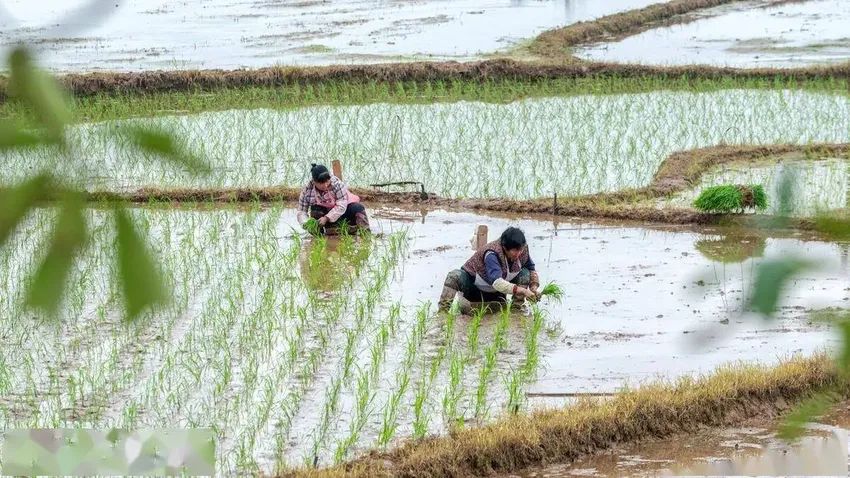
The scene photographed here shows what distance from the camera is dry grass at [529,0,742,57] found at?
14.9 metres

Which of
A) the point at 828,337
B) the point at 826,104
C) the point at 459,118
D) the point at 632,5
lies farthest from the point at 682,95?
the point at 828,337

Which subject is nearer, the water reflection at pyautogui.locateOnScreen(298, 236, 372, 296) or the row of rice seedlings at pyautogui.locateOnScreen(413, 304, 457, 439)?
the row of rice seedlings at pyautogui.locateOnScreen(413, 304, 457, 439)

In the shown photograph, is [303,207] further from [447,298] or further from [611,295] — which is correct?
[611,295]

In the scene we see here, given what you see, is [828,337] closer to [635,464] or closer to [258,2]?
[635,464]

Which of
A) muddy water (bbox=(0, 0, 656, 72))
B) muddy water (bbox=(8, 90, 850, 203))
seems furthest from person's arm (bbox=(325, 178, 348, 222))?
muddy water (bbox=(0, 0, 656, 72))

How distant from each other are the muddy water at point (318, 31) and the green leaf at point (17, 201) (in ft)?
36.3

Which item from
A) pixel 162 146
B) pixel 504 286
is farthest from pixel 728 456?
pixel 162 146

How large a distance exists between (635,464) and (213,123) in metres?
Result: 7.41

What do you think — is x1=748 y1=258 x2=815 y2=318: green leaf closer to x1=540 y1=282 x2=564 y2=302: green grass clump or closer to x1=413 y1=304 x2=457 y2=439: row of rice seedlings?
x1=413 y1=304 x2=457 y2=439: row of rice seedlings

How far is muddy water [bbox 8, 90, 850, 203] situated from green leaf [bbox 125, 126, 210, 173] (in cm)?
790

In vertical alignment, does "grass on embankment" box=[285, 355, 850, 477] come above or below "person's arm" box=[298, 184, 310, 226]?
below

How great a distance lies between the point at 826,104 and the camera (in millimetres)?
11352

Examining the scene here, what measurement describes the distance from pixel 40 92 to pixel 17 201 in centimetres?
8

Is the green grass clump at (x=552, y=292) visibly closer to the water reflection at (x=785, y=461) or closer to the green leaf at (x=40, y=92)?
the water reflection at (x=785, y=461)
